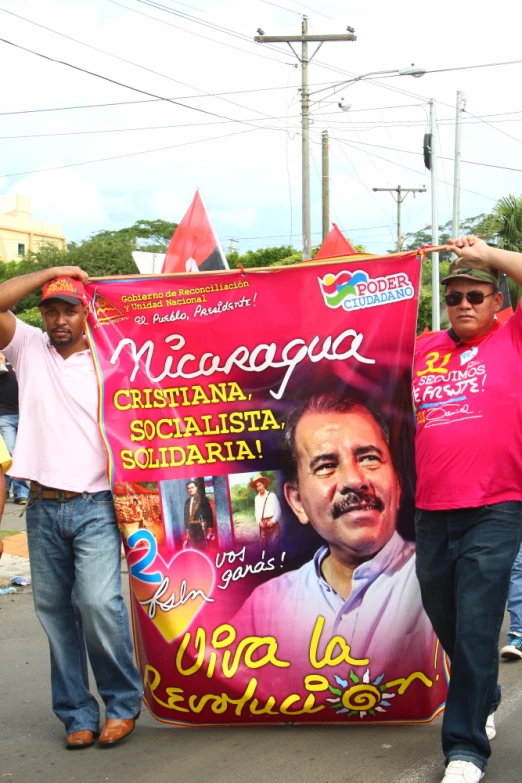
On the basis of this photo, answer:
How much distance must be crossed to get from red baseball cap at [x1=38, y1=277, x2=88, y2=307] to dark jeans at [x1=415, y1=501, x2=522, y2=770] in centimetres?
185

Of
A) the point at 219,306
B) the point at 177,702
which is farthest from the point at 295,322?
the point at 177,702

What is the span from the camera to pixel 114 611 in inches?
163

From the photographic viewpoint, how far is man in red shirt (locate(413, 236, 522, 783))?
3.68m

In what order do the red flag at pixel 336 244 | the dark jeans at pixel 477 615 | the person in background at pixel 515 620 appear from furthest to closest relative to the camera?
the person in background at pixel 515 620, the red flag at pixel 336 244, the dark jeans at pixel 477 615

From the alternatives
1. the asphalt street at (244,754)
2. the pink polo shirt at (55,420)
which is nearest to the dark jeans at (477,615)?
the asphalt street at (244,754)

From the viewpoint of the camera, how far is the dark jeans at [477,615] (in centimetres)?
367

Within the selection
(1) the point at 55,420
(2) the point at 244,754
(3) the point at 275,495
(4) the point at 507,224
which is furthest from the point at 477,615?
(4) the point at 507,224

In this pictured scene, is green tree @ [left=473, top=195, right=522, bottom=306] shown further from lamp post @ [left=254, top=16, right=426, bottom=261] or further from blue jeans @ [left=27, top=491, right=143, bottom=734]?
blue jeans @ [left=27, top=491, right=143, bottom=734]

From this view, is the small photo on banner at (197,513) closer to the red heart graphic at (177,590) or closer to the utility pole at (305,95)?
the red heart graphic at (177,590)

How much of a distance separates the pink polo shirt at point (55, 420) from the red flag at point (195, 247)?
38.8 inches

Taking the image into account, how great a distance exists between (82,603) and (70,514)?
15.0 inches

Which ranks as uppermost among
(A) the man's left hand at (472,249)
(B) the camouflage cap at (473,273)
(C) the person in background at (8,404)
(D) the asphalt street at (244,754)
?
(A) the man's left hand at (472,249)

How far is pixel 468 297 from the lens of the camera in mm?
3848
